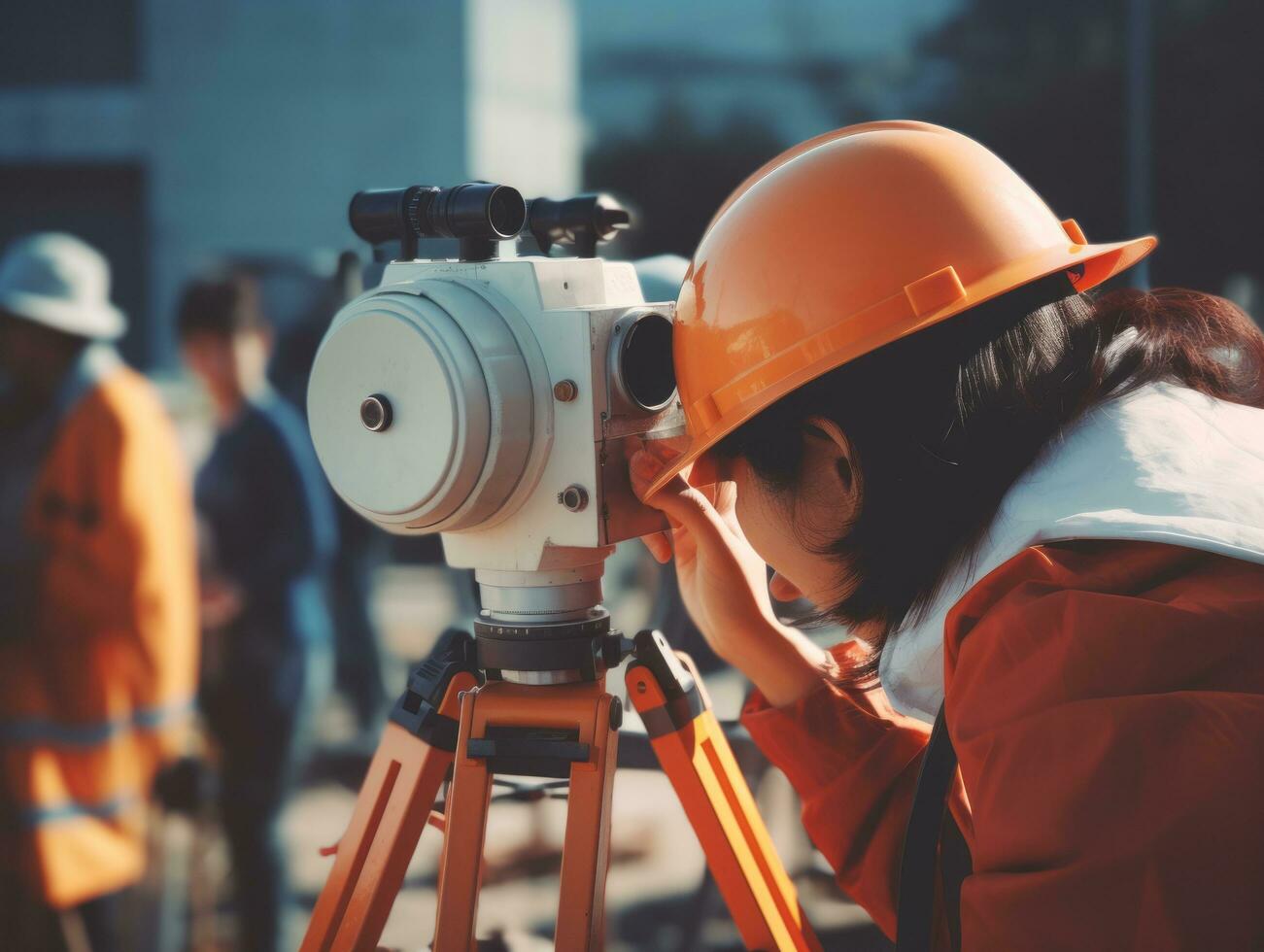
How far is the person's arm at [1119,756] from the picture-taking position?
73cm

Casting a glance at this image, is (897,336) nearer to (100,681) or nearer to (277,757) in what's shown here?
(100,681)

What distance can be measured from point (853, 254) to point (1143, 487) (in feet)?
0.94

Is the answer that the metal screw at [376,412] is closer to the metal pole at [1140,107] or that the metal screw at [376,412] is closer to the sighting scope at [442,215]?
the sighting scope at [442,215]

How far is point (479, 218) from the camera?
1.18m

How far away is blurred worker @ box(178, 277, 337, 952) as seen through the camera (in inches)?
107

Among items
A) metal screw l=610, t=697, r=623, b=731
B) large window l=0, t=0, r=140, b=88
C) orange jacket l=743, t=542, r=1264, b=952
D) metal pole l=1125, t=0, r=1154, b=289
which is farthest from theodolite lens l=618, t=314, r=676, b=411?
large window l=0, t=0, r=140, b=88

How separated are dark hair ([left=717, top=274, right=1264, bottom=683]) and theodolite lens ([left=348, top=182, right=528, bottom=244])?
329mm

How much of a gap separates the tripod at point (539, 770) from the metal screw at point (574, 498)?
0.13m

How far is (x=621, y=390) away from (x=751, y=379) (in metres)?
0.16

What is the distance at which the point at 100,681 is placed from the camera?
2.41 meters

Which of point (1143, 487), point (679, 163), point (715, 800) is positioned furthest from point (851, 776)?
point (679, 163)

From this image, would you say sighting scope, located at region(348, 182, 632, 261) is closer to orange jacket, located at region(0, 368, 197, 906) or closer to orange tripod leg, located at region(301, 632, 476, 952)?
orange tripod leg, located at region(301, 632, 476, 952)

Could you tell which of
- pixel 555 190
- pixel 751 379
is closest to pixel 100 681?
pixel 751 379

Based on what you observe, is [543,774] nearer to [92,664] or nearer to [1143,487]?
[1143,487]
